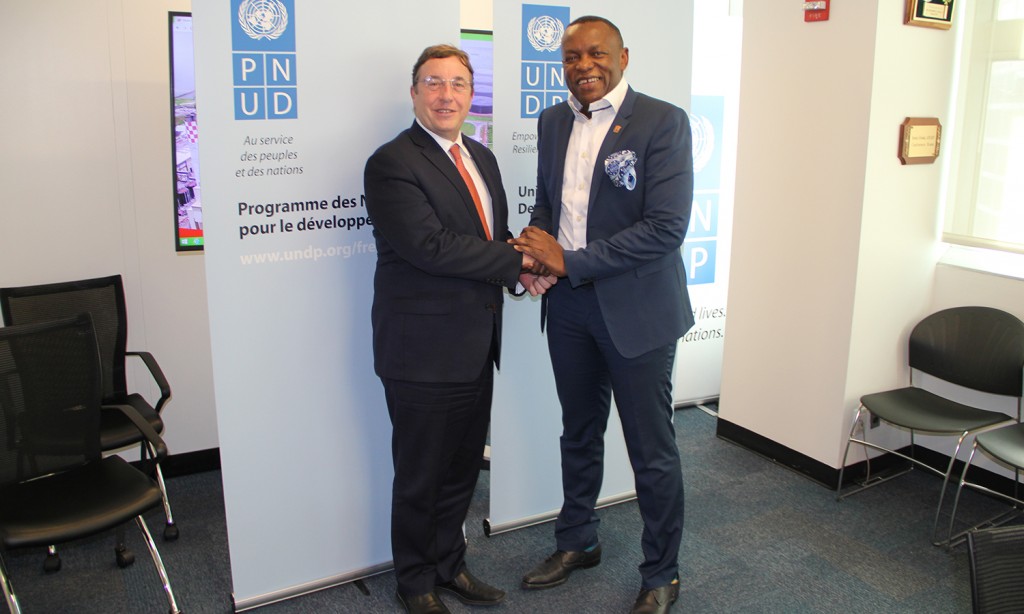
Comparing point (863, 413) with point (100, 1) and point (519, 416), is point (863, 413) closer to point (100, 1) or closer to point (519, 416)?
point (519, 416)

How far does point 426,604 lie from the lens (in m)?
2.69

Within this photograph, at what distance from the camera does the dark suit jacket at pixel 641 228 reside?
2.50 metres

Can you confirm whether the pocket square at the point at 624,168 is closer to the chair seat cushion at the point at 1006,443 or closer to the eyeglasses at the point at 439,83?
the eyeglasses at the point at 439,83

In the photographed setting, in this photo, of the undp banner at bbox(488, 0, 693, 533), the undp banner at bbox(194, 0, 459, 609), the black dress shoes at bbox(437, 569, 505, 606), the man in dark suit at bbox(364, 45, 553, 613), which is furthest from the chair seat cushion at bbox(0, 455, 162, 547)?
the undp banner at bbox(488, 0, 693, 533)

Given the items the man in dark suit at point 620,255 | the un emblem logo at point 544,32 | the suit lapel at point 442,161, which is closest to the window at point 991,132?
the man in dark suit at point 620,255

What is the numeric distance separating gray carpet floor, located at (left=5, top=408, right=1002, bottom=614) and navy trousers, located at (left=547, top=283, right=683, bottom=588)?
1.09 ft

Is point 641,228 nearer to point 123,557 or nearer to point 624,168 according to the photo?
point 624,168

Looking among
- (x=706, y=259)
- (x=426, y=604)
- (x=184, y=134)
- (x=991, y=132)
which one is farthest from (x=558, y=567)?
(x=991, y=132)

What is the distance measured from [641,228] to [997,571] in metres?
1.36

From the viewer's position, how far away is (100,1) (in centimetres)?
338

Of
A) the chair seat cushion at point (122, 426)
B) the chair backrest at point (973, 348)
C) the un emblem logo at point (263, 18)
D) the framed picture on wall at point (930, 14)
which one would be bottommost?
the chair seat cushion at point (122, 426)

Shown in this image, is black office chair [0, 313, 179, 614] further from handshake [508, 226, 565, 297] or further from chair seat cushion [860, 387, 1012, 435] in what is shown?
chair seat cushion [860, 387, 1012, 435]

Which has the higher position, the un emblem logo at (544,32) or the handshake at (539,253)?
the un emblem logo at (544,32)

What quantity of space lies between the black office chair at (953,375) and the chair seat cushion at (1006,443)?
93mm
